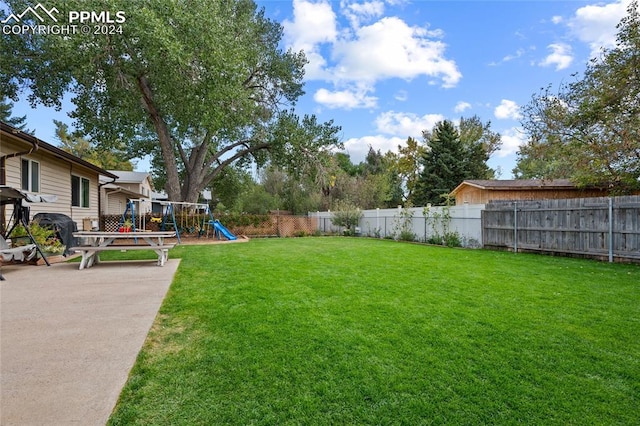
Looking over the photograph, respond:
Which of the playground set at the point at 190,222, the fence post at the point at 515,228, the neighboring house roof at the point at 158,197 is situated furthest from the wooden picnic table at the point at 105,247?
the neighboring house roof at the point at 158,197

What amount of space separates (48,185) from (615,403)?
12509 mm

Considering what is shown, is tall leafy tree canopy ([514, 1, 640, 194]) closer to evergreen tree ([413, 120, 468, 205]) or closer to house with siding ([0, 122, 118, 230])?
evergreen tree ([413, 120, 468, 205])

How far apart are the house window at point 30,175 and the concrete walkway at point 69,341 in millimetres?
4366

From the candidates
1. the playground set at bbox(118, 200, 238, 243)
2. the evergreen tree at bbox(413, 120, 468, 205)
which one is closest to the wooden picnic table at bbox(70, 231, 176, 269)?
the playground set at bbox(118, 200, 238, 243)

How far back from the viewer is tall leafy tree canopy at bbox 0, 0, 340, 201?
441 inches

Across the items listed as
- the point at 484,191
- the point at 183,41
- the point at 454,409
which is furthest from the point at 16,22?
the point at 484,191

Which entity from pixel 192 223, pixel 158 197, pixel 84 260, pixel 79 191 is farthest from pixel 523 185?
pixel 158 197

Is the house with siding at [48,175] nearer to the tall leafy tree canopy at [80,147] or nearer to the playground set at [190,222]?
the playground set at [190,222]

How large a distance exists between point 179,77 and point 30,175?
5.63m

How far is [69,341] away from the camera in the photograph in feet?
9.55

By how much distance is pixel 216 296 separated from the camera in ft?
14.3

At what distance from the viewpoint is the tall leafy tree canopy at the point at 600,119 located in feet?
30.9

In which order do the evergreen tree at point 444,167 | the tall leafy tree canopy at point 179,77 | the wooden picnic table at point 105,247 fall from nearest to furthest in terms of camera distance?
the wooden picnic table at point 105,247 < the tall leafy tree canopy at point 179,77 < the evergreen tree at point 444,167

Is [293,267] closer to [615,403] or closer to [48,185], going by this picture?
[615,403]
